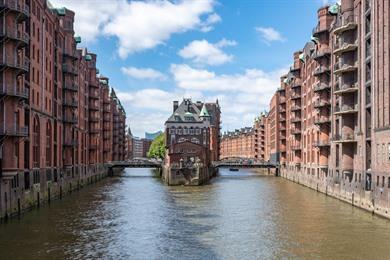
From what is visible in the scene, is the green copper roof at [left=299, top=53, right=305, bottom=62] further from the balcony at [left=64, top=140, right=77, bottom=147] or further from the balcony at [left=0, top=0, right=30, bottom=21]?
the balcony at [left=0, top=0, right=30, bottom=21]

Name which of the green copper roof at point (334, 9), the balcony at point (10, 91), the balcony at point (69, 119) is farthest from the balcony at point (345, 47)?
the balcony at point (69, 119)

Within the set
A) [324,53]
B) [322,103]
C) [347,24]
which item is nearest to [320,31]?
[324,53]

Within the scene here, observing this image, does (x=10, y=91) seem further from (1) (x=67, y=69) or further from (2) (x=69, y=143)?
(2) (x=69, y=143)

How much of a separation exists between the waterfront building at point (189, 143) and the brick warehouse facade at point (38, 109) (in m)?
16.1

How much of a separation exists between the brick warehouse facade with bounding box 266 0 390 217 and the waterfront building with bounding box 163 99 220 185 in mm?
20436

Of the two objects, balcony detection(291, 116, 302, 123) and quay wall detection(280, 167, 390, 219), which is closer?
quay wall detection(280, 167, 390, 219)

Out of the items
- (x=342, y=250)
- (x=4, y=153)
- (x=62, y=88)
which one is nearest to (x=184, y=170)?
(x=62, y=88)

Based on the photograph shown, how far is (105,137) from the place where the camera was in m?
130

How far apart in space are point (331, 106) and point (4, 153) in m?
43.5

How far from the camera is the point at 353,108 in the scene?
58.9 m

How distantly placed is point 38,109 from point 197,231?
26.4 meters

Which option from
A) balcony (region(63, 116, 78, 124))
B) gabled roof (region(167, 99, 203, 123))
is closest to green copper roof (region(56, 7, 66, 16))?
balcony (region(63, 116, 78, 124))

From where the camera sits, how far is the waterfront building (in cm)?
9306

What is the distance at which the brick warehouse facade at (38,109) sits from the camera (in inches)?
1720
